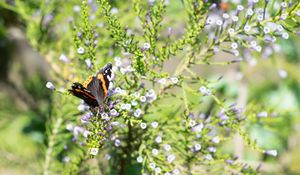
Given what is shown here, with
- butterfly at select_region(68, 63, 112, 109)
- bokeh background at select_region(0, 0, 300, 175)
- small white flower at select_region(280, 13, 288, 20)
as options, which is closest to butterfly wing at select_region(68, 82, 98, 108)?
butterfly at select_region(68, 63, 112, 109)

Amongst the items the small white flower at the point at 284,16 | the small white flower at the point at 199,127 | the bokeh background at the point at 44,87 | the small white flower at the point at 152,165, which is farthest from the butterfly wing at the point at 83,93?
the bokeh background at the point at 44,87

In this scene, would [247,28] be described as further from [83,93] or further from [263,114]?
[83,93]

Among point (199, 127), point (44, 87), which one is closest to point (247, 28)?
point (199, 127)

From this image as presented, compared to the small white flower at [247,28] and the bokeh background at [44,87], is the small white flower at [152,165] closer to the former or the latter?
the small white flower at [247,28]

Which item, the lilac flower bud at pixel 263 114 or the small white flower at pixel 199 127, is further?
the lilac flower bud at pixel 263 114

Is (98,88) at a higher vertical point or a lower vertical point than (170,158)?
higher

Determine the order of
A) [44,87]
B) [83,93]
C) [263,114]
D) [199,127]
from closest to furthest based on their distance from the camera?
[83,93] < [199,127] < [263,114] < [44,87]
